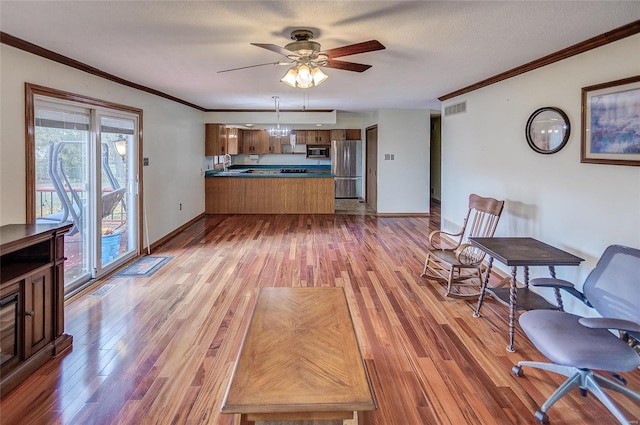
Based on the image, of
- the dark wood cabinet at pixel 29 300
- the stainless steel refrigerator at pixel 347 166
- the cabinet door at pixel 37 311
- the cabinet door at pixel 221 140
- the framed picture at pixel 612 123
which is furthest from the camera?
the stainless steel refrigerator at pixel 347 166

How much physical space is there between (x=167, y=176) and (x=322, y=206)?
3.75m

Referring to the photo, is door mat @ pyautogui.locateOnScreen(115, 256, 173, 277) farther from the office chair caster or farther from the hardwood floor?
the office chair caster

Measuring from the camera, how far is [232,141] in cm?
1014

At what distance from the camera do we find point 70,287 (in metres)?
4.02

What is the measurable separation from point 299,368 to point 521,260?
75.0 inches

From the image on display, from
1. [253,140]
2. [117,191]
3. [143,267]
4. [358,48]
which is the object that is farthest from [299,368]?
[253,140]

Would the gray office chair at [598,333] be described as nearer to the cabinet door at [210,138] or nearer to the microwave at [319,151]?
the cabinet door at [210,138]

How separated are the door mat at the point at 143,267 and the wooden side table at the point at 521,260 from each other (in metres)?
3.63

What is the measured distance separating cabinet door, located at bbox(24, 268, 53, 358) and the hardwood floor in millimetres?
179

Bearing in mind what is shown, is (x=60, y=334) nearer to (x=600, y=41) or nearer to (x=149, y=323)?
(x=149, y=323)

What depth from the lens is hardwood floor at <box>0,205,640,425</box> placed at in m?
2.17

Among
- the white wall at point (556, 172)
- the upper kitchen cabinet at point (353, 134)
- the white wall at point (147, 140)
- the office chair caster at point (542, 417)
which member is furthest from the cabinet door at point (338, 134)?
the office chair caster at point (542, 417)

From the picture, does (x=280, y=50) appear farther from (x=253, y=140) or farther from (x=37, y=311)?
(x=253, y=140)

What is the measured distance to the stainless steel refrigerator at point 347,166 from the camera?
10.9 meters
